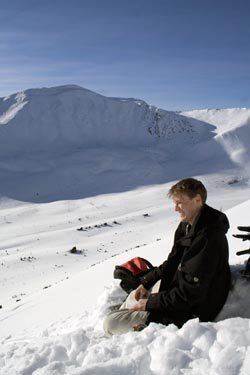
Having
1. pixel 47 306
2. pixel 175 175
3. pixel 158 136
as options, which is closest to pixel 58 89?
pixel 158 136

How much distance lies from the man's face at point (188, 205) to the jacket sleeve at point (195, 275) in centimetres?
31

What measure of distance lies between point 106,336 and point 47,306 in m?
4.12

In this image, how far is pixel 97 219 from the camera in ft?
141

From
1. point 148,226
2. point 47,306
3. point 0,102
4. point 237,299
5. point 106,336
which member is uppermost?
point 0,102

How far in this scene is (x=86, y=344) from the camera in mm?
3877

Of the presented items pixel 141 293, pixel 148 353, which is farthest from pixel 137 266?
pixel 148 353

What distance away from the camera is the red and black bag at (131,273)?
510 centimetres

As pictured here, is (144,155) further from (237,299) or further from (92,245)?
(237,299)

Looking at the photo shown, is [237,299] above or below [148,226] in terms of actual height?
above

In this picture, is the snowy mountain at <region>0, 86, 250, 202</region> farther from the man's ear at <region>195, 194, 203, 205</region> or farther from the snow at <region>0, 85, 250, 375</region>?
the man's ear at <region>195, 194, 203, 205</region>

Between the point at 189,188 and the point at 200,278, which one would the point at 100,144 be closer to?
the point at 189,188

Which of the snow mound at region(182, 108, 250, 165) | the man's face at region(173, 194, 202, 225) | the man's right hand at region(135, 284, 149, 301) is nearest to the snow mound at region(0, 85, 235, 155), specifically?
the snow mound at region(182, 108, 250, 165)

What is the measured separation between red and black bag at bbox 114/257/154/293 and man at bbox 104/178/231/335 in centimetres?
77

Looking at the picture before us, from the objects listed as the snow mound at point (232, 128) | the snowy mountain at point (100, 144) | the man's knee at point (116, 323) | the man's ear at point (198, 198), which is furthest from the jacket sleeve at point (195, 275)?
the snow mound at point (232, 128)
